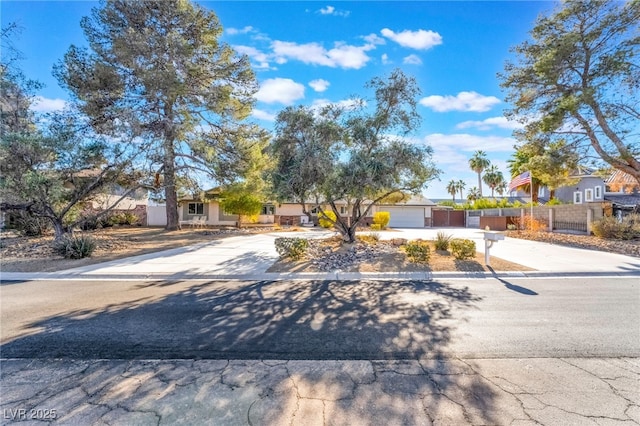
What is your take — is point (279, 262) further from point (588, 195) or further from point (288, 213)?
point (588, 195)

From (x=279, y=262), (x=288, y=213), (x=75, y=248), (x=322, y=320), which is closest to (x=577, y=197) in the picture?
(x=288, y=213)

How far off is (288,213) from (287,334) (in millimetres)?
29978

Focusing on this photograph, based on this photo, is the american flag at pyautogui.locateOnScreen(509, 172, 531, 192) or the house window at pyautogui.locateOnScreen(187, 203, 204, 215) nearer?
the american flag at pyautogui.locateOnScreen(509, 172, 531, 192)

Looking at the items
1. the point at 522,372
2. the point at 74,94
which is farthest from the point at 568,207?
the point at 74,94

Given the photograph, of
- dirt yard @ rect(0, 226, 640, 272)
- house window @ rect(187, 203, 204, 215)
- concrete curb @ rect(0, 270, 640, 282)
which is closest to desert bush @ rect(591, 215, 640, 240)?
dirt yard @ rect(0, 226, 640, 272)

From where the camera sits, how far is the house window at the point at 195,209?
30812 millimetres

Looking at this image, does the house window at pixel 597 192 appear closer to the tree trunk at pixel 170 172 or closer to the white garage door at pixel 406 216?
the white garage door at pixel 406 216

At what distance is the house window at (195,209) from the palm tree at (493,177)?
41.6 m

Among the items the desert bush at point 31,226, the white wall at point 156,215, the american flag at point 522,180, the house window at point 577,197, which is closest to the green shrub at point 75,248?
the desert bush at point 31,226

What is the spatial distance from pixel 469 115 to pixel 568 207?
949 centimetres

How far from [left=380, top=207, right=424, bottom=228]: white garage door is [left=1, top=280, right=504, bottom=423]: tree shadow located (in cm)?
2806

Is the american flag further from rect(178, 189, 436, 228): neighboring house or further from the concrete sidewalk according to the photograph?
rect(178, 189, 436, 228): neighboring house

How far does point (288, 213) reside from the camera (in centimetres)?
3419

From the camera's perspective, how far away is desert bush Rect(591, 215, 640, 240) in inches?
578
